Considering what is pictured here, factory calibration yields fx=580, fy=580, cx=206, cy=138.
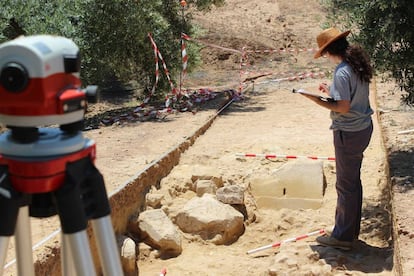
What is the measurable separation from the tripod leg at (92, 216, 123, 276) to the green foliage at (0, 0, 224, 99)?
9775 millimetres

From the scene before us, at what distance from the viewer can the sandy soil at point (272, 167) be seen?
5305mm

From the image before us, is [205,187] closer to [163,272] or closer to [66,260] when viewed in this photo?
[163,272]

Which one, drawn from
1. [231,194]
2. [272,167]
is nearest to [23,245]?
[231,194]

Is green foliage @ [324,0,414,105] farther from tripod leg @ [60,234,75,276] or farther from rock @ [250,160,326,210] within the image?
tripod leg @ [60,234,75,276]

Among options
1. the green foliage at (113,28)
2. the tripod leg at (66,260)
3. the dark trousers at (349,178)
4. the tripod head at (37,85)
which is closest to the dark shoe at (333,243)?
Result: the dark trousers at (349,178)

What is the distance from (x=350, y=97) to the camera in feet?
15.7

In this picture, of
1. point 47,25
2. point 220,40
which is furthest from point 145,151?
point 220,40

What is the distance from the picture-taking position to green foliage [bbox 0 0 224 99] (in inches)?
453

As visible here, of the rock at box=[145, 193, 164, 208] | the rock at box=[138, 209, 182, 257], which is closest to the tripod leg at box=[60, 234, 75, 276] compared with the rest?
the rock at box=[138, 209, 182, 257]

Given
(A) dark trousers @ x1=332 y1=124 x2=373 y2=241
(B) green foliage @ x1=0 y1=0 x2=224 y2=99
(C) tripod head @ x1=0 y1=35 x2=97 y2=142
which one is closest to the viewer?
(C) tripod head @ x1=0 y1=35 x2=97 y2=142

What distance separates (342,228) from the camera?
210 inches

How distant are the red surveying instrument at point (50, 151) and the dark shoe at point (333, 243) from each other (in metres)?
3.78

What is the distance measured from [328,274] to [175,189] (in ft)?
9.09

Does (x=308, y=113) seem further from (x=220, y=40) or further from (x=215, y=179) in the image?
(x=220, y=40)
